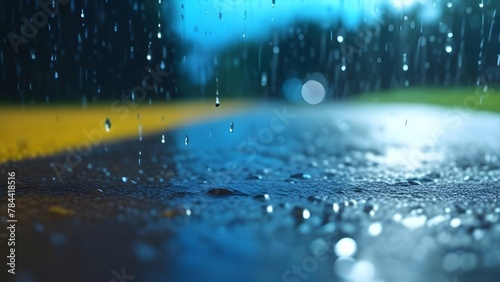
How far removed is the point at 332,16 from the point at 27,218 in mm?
5679

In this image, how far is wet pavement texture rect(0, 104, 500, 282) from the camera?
Result: 1.49 m

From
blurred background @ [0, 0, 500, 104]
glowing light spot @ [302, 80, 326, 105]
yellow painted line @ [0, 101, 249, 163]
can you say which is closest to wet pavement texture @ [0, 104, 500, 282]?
yellow painted line @ [0, 101, 249, 163]

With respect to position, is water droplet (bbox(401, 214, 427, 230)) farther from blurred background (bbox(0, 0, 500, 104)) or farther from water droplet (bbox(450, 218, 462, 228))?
blurred background (bbox(0, 0, 500, 104))

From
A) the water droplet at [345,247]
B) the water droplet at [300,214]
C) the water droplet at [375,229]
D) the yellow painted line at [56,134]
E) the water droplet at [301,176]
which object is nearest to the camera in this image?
the water droplet at [345,247]

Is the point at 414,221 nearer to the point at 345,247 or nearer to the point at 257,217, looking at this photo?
the point at 345,247

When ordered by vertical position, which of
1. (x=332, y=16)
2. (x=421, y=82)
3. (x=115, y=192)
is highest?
(x=332, y=16)

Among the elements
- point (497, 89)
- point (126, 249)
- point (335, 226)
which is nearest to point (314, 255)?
point (335, 226)

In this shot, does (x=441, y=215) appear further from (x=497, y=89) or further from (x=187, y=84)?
(x=187, y=84)

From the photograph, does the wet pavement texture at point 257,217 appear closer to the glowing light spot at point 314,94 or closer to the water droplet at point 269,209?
the water droplet at point 269,209

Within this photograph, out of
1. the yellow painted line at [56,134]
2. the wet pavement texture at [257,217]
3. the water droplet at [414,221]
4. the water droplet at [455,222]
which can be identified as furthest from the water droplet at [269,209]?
the yellow painted line at [56,134]

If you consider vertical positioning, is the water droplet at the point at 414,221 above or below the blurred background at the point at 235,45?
below

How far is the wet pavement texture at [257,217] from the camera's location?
1487mm

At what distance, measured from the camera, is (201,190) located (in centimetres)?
258

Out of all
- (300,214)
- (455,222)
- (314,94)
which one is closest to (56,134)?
(300,214)
